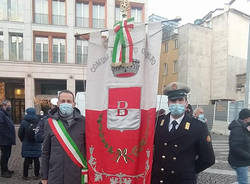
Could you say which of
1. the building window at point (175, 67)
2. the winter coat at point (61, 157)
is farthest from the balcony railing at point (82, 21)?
the winter coat at point (61, 157)

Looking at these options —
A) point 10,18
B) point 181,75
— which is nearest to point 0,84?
point 10,18

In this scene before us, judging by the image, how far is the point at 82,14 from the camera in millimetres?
19344

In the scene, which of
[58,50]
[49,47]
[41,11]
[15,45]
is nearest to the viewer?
[15,45]

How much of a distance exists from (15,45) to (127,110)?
18.5 m

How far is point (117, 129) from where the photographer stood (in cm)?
250

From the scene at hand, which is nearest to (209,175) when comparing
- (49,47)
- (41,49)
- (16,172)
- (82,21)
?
(16,172)

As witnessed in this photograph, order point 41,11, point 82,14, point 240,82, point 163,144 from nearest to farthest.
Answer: point 163,144 < point 41,11 < point 82,14 < point 240,82

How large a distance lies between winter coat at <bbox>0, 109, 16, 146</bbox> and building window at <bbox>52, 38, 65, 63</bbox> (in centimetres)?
1407

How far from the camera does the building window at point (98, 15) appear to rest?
770 inches

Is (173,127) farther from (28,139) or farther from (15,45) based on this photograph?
(15,45)

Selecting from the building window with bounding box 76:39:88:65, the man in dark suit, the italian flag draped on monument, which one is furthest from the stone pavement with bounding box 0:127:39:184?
the building window with bounding box 76:39:88:65

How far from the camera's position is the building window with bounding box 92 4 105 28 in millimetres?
19562

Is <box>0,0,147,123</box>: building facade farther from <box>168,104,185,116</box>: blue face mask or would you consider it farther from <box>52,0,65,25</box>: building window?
<box>168,104,185,116</box>: blue face mask

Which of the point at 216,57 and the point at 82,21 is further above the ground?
the point at 82,21
